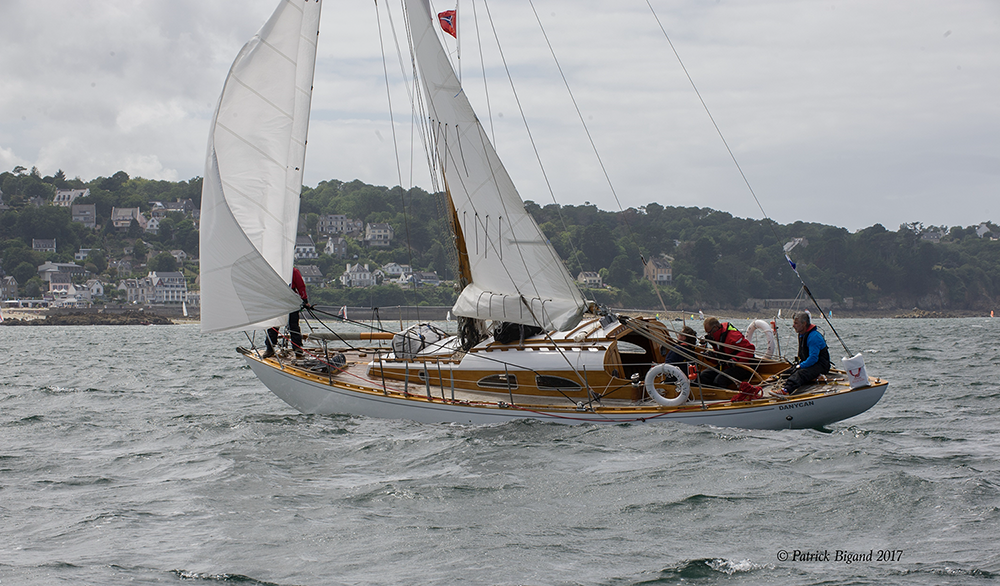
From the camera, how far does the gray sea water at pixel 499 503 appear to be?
6738mm

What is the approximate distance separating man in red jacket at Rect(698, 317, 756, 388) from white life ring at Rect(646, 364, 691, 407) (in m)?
0.88

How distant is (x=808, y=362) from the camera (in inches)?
479

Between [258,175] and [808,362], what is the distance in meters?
8.62

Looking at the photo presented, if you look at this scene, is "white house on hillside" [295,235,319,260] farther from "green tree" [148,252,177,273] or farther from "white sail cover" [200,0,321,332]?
"white sail cover" [200,0,321,332]

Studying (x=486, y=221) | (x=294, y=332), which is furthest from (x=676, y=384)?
(x=294, y=332)

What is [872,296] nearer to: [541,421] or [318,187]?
[318,187]

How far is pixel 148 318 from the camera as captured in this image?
321ft

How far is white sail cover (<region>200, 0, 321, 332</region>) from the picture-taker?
12.6m

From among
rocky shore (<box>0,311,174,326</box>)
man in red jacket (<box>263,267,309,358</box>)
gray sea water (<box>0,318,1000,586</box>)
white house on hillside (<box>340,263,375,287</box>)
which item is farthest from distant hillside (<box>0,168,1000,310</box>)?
gray sea water (<box>0,318,1000,586</box>)

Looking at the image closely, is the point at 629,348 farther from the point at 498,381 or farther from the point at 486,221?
the point at 486,221

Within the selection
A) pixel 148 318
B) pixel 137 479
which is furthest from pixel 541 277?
pixel 148 318

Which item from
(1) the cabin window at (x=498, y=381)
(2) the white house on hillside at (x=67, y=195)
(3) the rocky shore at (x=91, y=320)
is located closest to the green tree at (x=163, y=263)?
(3) the rocky shore at (x=91, y=320)

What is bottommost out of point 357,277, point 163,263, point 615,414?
point 615,414

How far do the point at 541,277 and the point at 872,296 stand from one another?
13642 centimetres
